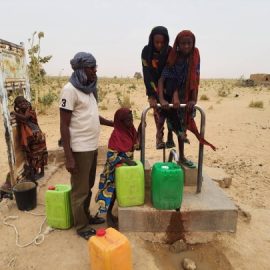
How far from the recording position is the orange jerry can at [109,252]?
2.34 meters

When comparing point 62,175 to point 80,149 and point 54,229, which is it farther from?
point 80,149

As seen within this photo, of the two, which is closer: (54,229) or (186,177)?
(54,229)

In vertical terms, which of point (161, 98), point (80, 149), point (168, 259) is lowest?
point (168, 259)

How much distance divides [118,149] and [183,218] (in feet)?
3.38

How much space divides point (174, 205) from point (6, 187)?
2506mm

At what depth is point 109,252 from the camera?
2324 millimetres

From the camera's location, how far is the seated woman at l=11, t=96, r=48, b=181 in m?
4.49

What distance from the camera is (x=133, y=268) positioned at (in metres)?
2.83

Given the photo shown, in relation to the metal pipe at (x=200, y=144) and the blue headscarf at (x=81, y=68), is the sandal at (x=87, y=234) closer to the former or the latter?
the metal pipe at (x=200, y=144)

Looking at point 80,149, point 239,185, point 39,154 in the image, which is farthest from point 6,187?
point 239,185

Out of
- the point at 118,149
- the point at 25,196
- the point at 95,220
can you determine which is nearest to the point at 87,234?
the point at 95,220

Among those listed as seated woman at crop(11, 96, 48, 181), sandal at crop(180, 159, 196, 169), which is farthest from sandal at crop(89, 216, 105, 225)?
seated woman at crop(11, 96, 48, 181)

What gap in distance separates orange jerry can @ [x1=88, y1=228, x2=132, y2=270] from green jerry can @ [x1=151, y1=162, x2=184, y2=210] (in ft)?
2.74

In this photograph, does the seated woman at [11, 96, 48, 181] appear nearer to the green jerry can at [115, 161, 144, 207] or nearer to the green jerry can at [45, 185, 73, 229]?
the green jerry can at [45, 185, 73, 229]
